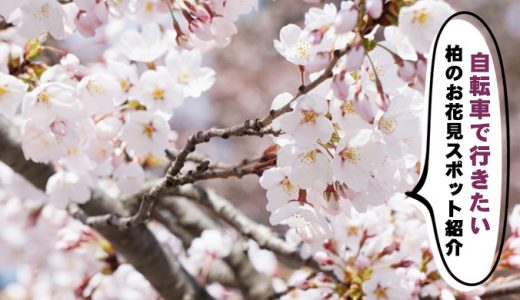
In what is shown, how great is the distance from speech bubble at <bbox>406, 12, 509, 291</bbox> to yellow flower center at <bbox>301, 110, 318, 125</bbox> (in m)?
0.54

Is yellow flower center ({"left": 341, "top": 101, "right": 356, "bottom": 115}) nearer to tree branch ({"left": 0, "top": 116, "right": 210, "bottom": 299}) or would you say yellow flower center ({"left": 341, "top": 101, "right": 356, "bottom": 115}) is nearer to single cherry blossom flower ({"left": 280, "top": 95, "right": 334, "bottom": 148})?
single cherry blossom flower ({"left": 280, "top": 95, "right": 334, "bottom": 148})

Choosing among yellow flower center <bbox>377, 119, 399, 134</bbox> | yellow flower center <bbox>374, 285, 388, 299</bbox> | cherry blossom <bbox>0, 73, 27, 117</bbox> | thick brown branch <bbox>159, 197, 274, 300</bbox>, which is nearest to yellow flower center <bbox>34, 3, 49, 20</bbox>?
cherry blossom <bbox>0, 73, 27, 117</bbox>

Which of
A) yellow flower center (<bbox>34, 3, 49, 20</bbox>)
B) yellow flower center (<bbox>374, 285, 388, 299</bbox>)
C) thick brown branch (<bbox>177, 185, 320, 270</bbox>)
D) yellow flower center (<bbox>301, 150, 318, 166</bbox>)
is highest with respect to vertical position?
yellow flower center (<bbox>301, 150, 318, 166</bbox>)

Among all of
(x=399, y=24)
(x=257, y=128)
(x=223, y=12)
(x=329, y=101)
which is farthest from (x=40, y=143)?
(x=399, y=24)

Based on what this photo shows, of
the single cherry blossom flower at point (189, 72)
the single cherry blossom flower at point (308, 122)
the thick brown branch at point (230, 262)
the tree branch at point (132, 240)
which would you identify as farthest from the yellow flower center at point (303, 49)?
the thick brown branch at point (230, 262)

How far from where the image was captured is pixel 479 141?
1859 mm

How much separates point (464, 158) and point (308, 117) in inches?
28.5

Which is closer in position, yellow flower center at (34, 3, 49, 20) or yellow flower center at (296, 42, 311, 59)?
yellow flower center at (296, 42, 311, 59)

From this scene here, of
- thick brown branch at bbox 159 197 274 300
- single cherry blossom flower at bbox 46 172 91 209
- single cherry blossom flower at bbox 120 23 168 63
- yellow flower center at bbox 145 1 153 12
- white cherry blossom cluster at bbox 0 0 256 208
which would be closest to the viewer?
white cherry blossom cluster at bbox 0 0 256 208

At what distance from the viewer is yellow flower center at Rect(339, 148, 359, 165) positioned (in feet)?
4.33

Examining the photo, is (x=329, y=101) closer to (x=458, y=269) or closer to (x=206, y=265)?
(x=458, y=269)

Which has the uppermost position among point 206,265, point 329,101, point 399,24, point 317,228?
point 399,24

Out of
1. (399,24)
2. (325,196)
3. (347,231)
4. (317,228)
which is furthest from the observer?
(347,231)

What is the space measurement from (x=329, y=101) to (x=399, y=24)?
20 cm
